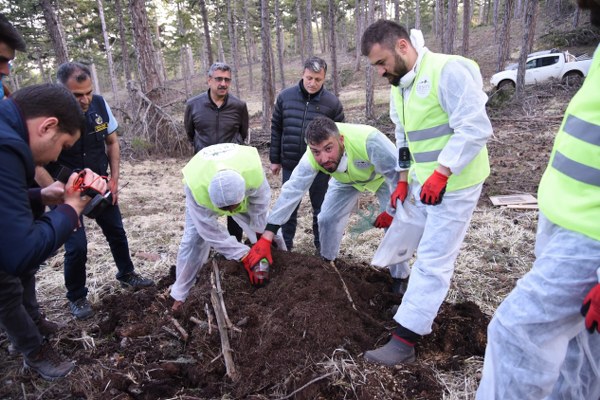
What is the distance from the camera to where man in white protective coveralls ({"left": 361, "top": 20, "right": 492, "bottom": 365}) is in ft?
7.54

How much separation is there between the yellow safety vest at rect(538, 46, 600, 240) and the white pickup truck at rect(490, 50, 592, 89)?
578 inches

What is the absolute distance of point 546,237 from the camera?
169cm

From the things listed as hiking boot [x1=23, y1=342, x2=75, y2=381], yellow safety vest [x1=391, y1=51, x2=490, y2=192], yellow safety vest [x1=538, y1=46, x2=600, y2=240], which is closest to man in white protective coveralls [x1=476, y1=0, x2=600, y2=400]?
yellow safety vest [x1=538, y1=46, x2=600, y2=240]

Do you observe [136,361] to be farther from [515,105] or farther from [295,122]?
[515,105]

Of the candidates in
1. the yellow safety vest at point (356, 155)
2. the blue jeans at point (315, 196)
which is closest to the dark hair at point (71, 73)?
the yellow safety vest at point (356, 155)

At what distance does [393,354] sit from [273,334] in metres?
0.73

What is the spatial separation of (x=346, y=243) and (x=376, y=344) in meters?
2.25

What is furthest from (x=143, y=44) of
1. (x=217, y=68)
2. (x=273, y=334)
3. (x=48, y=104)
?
(x=273, y=334)

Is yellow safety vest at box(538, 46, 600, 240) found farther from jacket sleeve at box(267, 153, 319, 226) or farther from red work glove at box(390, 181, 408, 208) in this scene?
jacket sleeve at box(267, 153, 319, 226)

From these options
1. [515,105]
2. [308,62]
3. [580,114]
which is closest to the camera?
[580,114]

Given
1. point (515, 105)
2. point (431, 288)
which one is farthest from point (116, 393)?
point (515, 105)

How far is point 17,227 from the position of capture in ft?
5.74

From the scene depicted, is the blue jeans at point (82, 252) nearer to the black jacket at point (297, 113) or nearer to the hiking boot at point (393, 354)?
the black jacket at point (297, 113)

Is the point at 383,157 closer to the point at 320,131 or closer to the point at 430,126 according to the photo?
the point at 320,131
